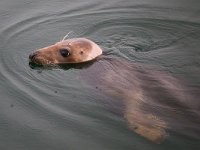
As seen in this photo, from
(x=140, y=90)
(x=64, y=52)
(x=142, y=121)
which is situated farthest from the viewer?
(x=64, y=52)

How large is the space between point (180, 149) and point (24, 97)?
9.02ft

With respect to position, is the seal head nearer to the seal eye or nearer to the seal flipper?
the seal eye

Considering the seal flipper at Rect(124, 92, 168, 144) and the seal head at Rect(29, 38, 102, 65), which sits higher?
the seal head at Rect(29, 38, 102, 65)

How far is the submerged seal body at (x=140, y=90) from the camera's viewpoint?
6.77 metres

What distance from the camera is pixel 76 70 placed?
27.3 feet

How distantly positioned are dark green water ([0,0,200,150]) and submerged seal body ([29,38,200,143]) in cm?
20

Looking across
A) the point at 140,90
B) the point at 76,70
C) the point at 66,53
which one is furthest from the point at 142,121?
the point at 66,53

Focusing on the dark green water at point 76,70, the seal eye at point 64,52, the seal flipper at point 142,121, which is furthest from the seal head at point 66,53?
the seal flipper at point 142,121

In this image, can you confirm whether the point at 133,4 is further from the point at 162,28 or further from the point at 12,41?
the point at 12,41

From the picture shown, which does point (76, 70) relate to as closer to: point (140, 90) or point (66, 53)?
point (66, 53)

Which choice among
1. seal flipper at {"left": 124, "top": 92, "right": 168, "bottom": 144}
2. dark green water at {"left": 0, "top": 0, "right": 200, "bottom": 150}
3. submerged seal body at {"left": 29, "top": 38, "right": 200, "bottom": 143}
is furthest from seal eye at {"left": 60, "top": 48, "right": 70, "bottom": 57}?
seal flipper at {"left": 124, "top": 92, "right": 168, "bottom": 144}

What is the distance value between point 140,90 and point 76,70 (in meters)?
1.32

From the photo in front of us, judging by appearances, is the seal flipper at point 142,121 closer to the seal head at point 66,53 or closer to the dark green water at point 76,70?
the dark green water at point 76,70

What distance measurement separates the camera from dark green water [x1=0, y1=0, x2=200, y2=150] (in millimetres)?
6605
